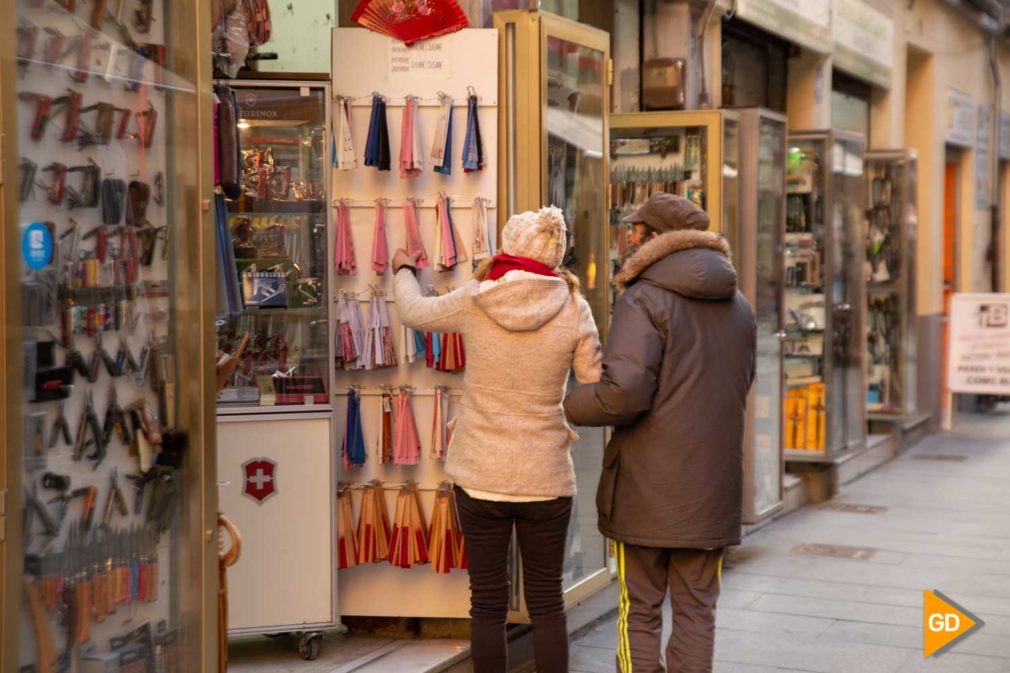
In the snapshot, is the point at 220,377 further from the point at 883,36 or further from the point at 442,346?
the point at 883,36

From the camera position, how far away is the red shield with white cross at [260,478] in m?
5.85

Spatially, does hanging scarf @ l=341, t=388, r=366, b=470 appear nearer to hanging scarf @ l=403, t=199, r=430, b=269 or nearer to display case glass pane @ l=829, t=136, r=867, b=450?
hanging scarf @ l=403, t=199, r=430, b=269

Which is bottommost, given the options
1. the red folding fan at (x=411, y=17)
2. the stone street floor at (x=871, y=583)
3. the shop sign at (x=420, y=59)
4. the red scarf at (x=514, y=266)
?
the stone street floor at (x=871, y=583)

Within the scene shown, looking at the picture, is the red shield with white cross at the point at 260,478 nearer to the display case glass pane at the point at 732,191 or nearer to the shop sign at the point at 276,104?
the shop sign at the point at 276,104

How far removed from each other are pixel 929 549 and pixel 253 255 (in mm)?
5168

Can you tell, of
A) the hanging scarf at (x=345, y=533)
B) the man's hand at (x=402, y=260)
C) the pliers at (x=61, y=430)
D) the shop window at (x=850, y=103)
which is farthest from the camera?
the shop window at (x=850, y=103)

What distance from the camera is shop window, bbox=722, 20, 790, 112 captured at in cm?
1104

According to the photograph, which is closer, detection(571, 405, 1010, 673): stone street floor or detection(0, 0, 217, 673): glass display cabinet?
detection(0, 0, 217, 673): glass display cabinet

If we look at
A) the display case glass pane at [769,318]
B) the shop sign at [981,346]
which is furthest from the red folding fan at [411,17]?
the shop sign at [981,346]

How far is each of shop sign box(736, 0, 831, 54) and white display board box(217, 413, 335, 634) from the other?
5.21 metres

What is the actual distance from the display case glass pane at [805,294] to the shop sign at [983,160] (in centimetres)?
789

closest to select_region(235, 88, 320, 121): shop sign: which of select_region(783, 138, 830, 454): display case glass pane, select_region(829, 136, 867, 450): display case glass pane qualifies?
select_region(783, 138, 830, 454): display case glass pane

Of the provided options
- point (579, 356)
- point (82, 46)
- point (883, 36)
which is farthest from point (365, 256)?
point (883, 36)

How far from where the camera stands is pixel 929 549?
923 centimetres
